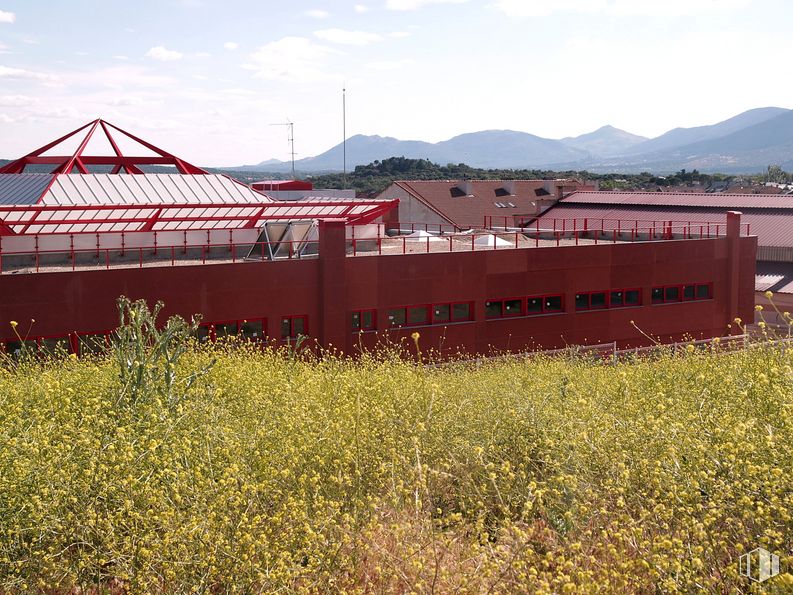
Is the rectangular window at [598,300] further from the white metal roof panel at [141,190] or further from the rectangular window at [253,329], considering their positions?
the white metal roof panel at [141,190]

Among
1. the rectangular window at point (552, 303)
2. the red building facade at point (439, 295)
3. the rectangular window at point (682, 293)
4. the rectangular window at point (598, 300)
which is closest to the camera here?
the red building facade at point (439, 295)

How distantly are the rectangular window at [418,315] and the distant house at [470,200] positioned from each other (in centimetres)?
2680

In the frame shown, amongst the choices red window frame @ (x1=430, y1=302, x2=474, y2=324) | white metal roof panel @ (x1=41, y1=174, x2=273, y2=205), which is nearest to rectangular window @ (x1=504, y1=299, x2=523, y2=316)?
red window frame @ (x1=430, y1=302, x2=474, y2=324)

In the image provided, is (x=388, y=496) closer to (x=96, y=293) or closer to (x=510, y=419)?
(x=510, y=419)

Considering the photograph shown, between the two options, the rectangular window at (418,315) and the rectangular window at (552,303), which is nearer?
the rectangular window at (418,315)

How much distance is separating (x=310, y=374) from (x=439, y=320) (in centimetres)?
1202

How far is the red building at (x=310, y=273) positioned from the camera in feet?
82.4

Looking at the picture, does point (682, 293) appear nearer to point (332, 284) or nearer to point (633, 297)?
point (633, 297)

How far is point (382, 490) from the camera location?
11.2 metres

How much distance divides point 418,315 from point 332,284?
341 centimetres

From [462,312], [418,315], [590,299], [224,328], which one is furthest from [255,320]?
[590,299]

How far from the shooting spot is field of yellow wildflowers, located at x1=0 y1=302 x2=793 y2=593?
27.5 ft

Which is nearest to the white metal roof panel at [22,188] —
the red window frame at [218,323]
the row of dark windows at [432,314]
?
the row of dark windows at [432,314]

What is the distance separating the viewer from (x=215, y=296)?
25.9m
